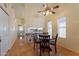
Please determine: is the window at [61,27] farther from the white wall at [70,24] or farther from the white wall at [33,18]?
the white wall at [33,18]

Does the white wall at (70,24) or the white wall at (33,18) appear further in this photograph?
the white wall at (70,24)

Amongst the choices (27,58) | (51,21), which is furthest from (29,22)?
(27,58)

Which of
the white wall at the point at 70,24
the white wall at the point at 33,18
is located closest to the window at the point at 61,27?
the white wall at the point at 70,24

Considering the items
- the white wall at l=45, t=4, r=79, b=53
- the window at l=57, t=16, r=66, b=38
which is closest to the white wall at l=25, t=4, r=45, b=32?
the white wall at l=45, t=4, r=79, b=53

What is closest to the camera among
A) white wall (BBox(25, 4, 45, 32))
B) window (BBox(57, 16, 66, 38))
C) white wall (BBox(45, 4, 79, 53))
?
white wall (BBox(25, 4, 45, 32))

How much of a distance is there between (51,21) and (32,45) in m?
1.16

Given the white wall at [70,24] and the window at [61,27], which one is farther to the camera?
the white wall at [70,24]

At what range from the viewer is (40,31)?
3816 millimetres

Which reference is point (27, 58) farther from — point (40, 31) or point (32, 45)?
point (32, 45)

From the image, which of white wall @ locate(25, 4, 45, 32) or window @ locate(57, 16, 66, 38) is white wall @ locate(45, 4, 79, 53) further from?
white wall @ locate(25, 4, 45, 32)

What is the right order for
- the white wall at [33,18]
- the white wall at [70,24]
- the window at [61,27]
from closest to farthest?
the white wall at [33,18]
the window at [61,27]
the white wall at [70,24]

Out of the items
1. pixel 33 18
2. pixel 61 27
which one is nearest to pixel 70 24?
pixel 61 27

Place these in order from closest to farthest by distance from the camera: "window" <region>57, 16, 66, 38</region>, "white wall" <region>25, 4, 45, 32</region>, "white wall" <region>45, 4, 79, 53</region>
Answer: "white wall" <region>25, 4, 45, 32</region> < "window" <region>57, 16, 66, 38</region> < "white wall" <region>45, 4, 79, 53</region>

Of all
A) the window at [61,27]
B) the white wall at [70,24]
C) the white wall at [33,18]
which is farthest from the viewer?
the white wall at [70,24]
